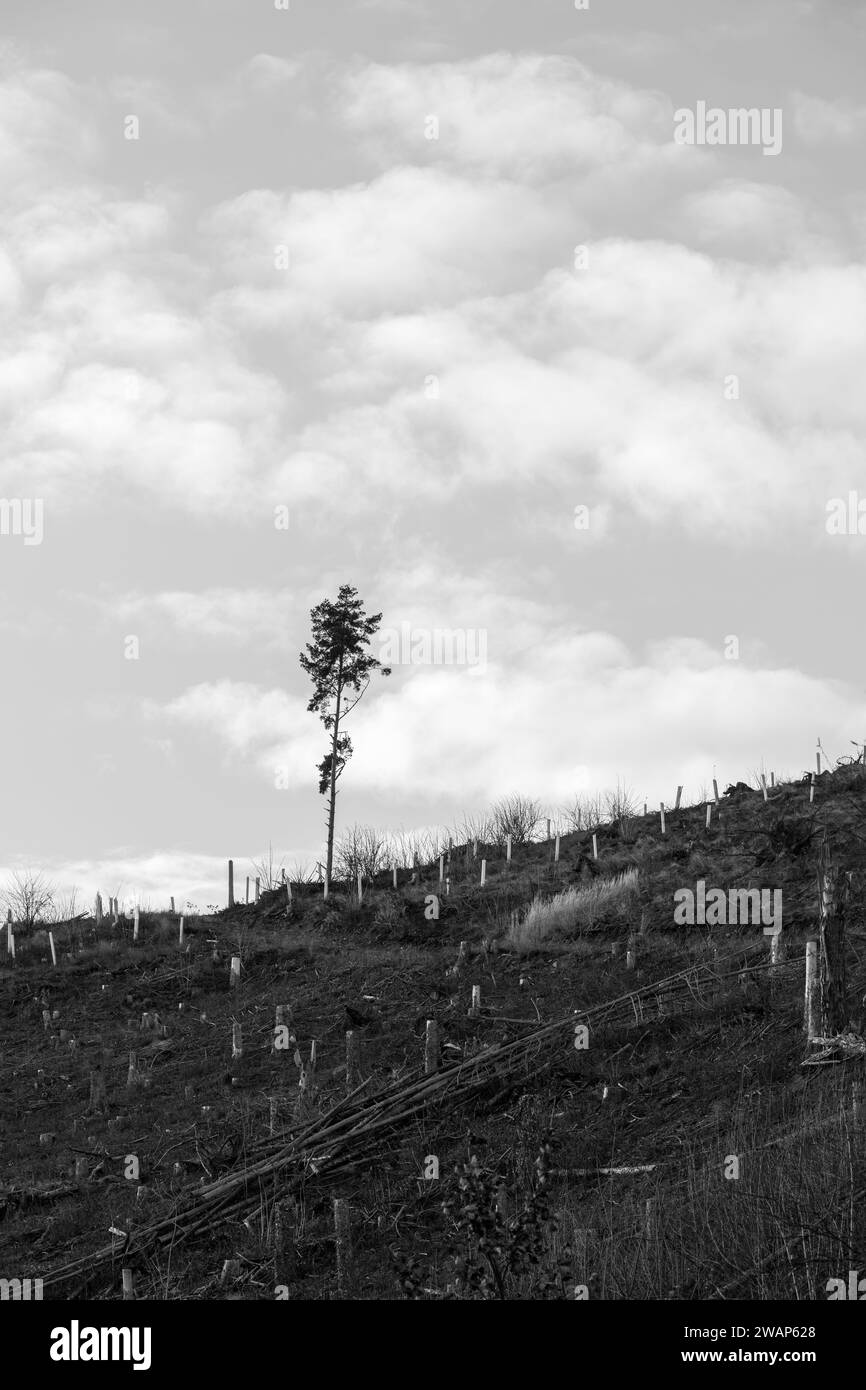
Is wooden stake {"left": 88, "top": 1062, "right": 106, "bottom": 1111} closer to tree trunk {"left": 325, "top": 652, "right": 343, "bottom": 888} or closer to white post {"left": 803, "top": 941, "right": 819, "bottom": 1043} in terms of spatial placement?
white post {"left": 803, "top": 941, "right": 819, "bottom": 1043}

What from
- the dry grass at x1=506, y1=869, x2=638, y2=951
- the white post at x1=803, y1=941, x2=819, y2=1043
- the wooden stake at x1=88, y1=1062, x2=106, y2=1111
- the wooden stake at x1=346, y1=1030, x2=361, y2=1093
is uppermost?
the dry grass at x1=506, y1=869, x2=638, y2=951

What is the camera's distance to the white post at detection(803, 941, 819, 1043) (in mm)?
19906

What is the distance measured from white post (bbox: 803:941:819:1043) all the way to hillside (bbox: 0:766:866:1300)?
0.27 m

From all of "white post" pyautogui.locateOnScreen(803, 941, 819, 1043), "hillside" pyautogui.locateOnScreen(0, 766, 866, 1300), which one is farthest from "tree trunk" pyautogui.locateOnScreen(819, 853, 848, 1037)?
"hillside" pyautogui.locateOnScreen(0, 766, 866, 1300)

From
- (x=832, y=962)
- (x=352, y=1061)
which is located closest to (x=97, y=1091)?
(x=352, y=1061)

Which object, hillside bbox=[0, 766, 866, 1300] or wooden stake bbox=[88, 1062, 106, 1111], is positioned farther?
wooden stake bbox=[88, 1062, 106, 1111]

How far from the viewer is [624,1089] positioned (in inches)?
786

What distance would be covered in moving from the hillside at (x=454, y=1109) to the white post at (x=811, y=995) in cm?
27

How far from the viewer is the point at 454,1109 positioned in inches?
791

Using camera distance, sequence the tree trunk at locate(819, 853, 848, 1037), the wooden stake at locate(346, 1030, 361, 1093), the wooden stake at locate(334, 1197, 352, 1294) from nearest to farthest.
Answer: the wooden stake at locate(334, 1197, 352, 1294)
the tree trunk at locate(819, 853, 848, 1037)
the wooden stake at locate(346, 1030, 361, 1093)

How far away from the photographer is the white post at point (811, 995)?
19.9m

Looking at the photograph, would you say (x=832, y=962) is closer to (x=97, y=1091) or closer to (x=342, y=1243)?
(x=342, y=1243)

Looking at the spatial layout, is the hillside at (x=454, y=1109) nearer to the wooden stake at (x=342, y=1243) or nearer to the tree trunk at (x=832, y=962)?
the wooden stake at (x=342, y=1243)

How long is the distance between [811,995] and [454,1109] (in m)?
5.81
